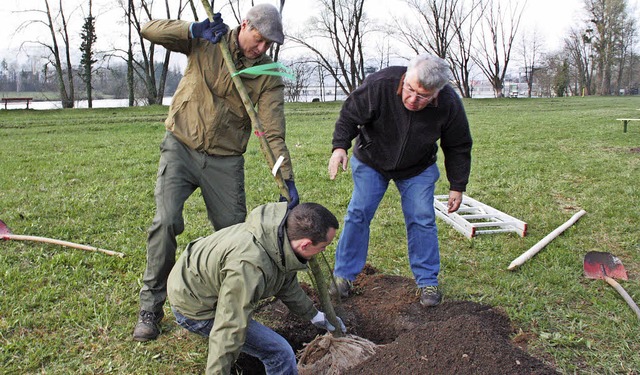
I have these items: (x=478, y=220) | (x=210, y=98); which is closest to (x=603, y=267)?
(x=478, y=220)

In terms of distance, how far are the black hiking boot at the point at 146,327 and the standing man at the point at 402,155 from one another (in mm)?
1154

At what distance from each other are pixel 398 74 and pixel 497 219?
2.83 metres

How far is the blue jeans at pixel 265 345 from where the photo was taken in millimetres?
2664

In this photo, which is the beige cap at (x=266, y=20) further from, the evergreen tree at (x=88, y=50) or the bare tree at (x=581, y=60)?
the bare tree at (x=581, y=60)

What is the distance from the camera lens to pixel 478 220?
579 cm

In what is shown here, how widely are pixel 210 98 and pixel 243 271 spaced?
1.21m

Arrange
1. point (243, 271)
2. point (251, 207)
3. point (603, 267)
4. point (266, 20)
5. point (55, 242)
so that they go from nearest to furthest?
point (243, 271) < point (266, 20) < point (603, 267) < point (55, 242) < point (251, 207)

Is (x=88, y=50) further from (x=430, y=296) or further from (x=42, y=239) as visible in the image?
(x=430, y=296)

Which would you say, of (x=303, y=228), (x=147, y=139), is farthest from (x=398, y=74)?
(x=147, y=139)

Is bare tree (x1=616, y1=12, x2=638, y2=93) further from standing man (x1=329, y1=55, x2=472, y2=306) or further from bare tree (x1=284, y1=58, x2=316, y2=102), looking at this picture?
standing man (x1=329, y1=55, x2=472, y2=306)

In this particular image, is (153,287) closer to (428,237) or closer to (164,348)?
(164,348)

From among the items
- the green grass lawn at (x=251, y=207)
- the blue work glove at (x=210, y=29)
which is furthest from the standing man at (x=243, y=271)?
the blue work glove at (x=210, y=29)

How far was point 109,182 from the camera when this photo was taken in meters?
7.14

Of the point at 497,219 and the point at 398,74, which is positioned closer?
the point at 398,74
